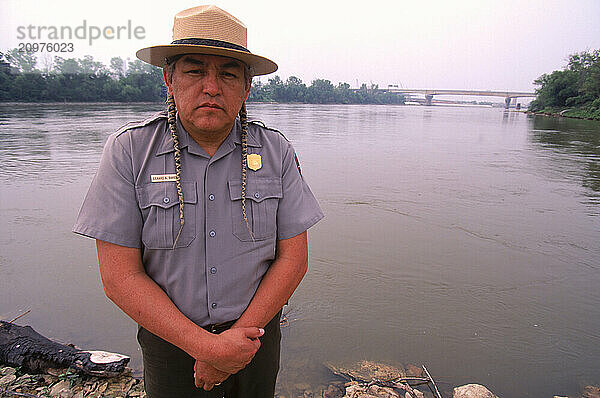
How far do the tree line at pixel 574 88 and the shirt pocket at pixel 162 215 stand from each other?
47.7 m

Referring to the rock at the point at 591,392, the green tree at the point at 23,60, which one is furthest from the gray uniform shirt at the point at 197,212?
the green tree at the point at 23,60

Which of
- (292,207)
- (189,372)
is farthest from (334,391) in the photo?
(292,207)

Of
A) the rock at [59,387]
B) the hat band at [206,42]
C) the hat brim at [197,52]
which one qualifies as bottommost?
the rock at [59,387]

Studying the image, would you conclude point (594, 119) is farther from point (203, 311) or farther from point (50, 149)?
point (203, 311)

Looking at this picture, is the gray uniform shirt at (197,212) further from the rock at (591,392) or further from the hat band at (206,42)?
the rock at (591,392)

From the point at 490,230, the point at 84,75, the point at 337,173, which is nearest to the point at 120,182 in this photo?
the point at 490,230


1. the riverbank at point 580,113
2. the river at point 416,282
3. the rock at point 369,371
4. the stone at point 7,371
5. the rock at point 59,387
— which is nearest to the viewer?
the rock at point 59,387

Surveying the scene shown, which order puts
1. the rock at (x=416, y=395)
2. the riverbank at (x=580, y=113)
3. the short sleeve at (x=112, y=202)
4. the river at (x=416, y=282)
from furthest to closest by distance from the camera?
the riverbank at (x=580, y=113) → the river at (x=416, y=282) → the rock at (x=416, y=395) → the short sleeve at (x=112, y=202)

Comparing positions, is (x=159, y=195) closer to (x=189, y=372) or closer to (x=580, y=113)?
(x=189, y=372)

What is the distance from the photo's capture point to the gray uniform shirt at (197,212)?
1371mm

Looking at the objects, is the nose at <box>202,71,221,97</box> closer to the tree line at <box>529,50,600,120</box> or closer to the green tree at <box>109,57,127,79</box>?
the tree line at <box>529,50,600,120</box>

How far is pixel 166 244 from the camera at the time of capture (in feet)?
4.69

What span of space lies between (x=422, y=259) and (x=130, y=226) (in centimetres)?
423

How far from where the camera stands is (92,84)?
5828 cm
